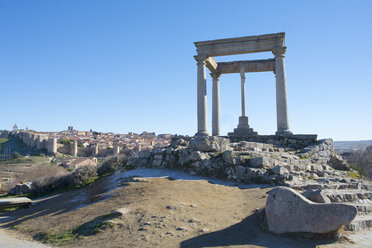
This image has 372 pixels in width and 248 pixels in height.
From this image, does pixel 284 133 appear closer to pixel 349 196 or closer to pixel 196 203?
pixel 349 196

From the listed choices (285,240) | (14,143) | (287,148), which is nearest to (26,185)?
(287,148)

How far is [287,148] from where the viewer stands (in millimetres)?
17469

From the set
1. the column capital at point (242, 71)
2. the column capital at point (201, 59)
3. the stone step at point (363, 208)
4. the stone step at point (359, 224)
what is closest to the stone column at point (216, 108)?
the column capital at point (242, 71)

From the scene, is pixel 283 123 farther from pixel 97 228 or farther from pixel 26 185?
pixel 26 185

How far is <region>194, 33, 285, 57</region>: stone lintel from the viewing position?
64.2ft

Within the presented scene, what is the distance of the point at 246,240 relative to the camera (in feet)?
21.3

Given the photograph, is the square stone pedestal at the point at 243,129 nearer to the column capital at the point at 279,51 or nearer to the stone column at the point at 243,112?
the stone column at the point at 243,112

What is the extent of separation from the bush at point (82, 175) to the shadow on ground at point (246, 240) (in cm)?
1236

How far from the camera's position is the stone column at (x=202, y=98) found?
20.4m

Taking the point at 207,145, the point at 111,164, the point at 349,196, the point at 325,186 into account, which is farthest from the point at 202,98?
the point at 349,196

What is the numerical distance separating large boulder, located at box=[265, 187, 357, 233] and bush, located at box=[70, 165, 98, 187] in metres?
13.0

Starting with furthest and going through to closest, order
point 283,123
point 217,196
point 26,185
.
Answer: point 26,185
point 283,123
point 217,196

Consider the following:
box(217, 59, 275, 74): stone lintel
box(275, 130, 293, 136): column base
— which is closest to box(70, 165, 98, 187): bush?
box(275, 130, 293, 136): column base

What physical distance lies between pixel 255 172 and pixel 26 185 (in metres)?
17.9
